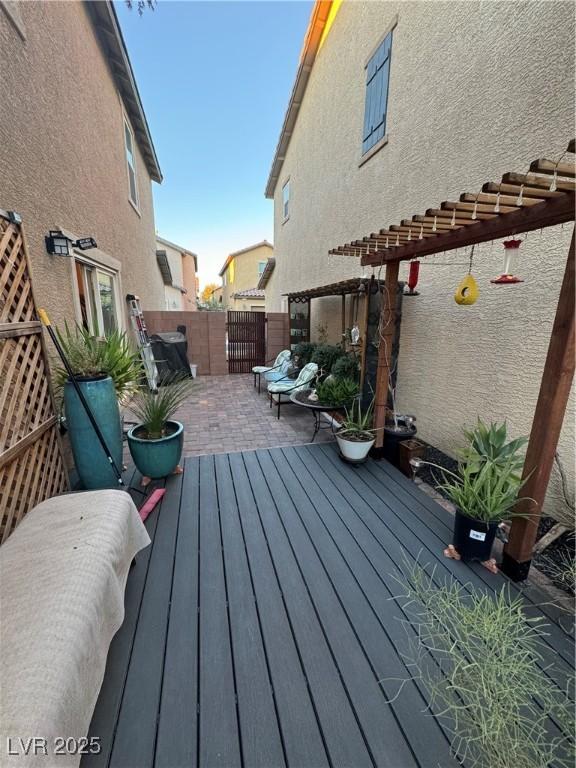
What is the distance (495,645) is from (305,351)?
6.02m

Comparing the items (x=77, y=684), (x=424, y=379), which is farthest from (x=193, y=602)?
(x=424, y=379)

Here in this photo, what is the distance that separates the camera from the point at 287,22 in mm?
5945

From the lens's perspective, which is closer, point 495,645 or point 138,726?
point 495,645

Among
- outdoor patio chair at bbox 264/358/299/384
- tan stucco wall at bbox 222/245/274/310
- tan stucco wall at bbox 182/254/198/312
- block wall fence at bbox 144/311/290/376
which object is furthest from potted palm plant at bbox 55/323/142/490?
tan stucco wall at bbox 222/245/274/310

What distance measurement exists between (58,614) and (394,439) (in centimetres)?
299

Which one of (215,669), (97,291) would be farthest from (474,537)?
(97,291)

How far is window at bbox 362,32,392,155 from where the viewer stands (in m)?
4.18

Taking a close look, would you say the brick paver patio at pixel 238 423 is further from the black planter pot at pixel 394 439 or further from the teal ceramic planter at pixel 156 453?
the black planter pot at pixel 394 439

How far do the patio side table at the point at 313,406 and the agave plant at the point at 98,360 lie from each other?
6.75ft

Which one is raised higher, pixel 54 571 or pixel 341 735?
pixel 54 571

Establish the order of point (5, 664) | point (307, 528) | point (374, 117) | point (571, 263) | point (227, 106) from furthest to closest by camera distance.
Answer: point (227, 106) → point (374, 117) → point (307, 528) → point (571, 263) → point (5, 664)

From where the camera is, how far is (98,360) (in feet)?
9.05

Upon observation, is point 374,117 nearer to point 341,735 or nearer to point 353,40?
point 353,40

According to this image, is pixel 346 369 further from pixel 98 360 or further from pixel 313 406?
pixel 98 360
